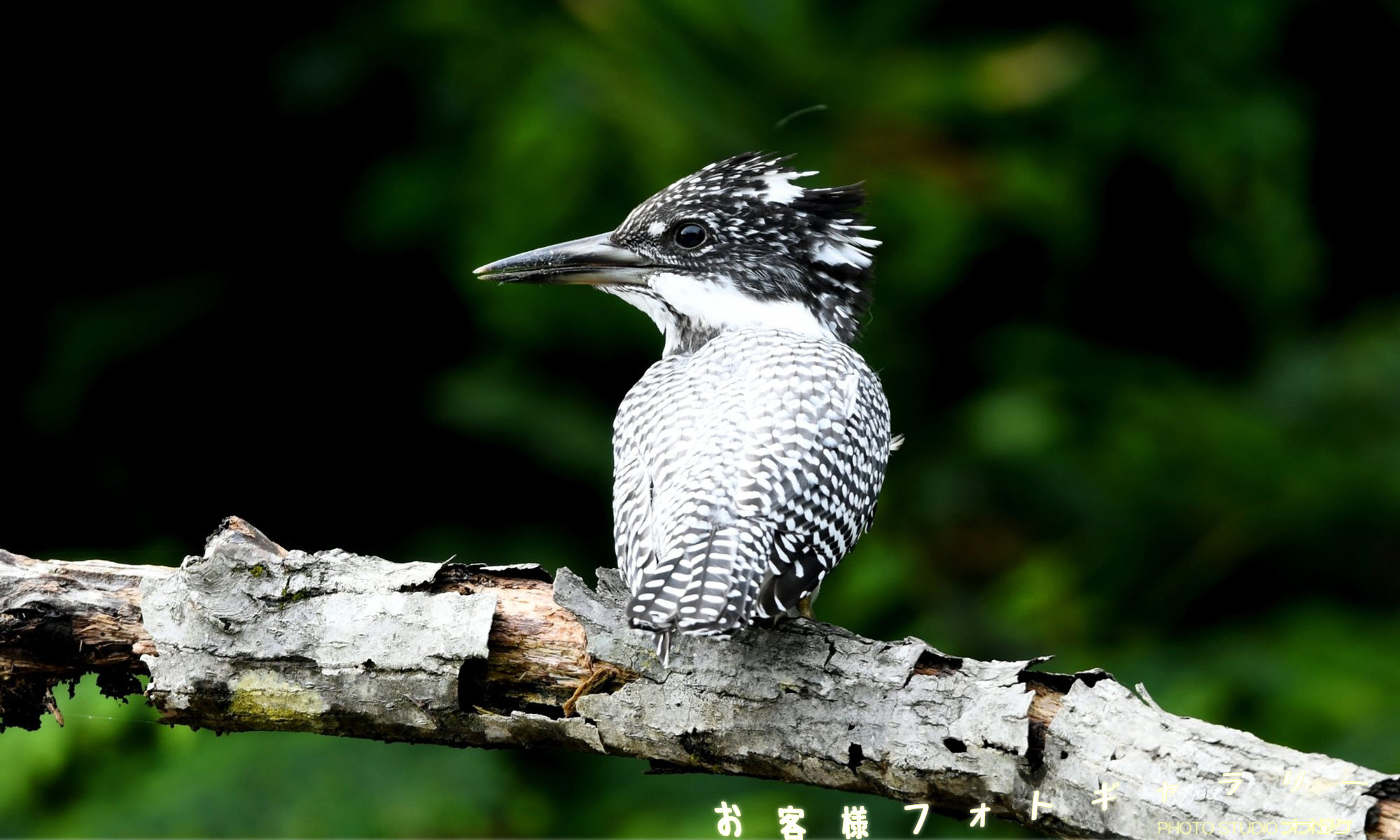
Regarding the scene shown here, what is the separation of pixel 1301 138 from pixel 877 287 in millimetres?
2280

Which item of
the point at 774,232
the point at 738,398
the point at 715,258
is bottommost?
the point at 738,398

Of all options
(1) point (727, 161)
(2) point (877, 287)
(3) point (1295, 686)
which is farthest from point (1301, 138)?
(1) point (727, 161)

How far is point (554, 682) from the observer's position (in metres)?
3.01

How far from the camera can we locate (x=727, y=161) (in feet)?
14.0

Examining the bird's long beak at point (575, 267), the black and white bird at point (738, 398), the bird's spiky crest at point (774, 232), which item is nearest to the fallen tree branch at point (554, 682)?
the black and white bird at point (738, 398)

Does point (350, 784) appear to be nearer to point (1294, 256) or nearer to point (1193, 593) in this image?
point (1193, 593)

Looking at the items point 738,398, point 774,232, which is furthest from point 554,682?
point 774,232

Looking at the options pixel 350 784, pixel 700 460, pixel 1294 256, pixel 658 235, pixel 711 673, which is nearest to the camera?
pixel 711 673

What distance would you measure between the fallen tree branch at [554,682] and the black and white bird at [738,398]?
0.18 metres

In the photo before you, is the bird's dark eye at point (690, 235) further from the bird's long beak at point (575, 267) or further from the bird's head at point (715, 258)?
the bird's long beak at point (575, 267)

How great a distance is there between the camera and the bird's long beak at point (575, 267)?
4098 millimetres

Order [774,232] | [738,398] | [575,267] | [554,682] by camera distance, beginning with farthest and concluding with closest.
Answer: [774,232] < [575,267] < [738,398] < [554,682]

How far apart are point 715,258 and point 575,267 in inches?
16.8

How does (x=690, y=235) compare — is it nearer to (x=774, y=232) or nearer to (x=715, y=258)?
(x=715, y=258)
